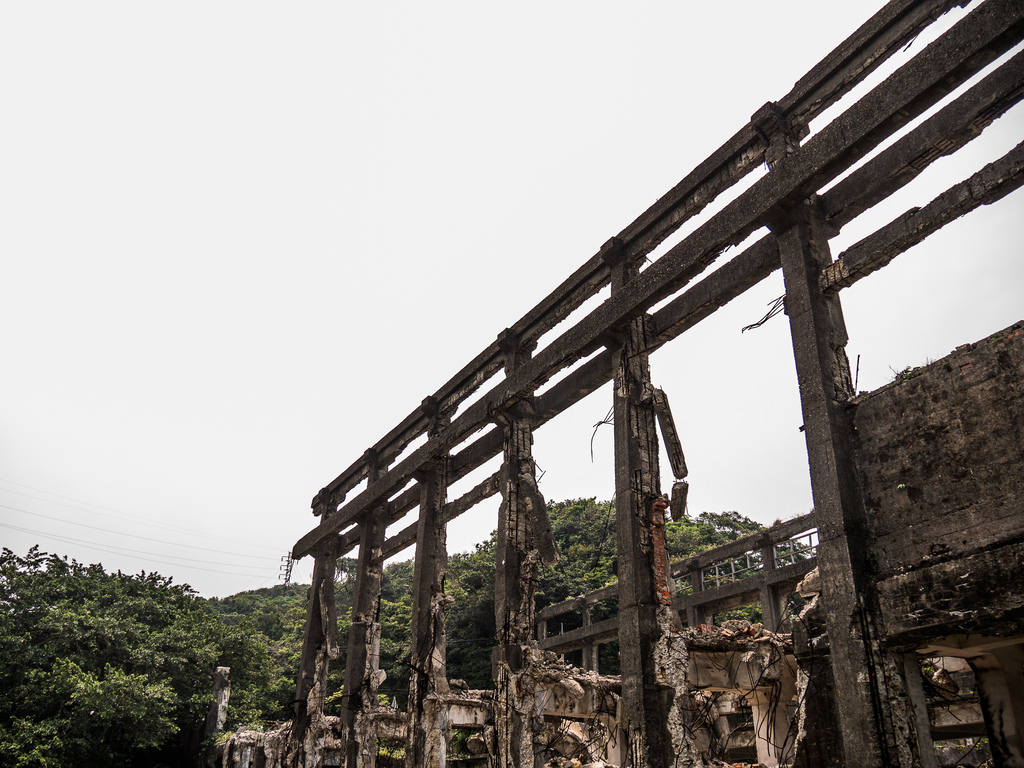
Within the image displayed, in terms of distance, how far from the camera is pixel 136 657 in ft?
72.3

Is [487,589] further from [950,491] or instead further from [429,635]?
[950,491]

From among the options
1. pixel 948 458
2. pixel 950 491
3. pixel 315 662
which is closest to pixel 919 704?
pixel 950 491

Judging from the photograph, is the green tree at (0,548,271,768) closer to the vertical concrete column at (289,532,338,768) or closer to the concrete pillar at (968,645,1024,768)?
the vertical concrete column at (289,532,338,768)

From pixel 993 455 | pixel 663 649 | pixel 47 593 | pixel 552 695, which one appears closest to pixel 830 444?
pixel 993 455

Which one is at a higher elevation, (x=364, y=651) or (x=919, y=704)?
(x=364, y=651)

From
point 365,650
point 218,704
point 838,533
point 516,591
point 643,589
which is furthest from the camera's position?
point 218,704

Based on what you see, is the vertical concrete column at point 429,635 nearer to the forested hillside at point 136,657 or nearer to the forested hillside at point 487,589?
the forested hillside at point 136,657

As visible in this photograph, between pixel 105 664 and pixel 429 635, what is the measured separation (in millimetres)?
14146

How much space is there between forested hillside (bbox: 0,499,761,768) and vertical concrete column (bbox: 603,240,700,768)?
19.3 ft

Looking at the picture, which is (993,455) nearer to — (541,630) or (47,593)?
(541,630)

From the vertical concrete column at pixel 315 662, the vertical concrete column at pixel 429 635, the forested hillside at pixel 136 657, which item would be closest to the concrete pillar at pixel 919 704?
the vertical concrete column at pixel 429 635

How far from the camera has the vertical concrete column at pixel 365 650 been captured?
48.6 ft

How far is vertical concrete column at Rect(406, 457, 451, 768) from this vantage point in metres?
12.8

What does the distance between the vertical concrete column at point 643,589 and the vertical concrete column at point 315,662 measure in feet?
34.1
